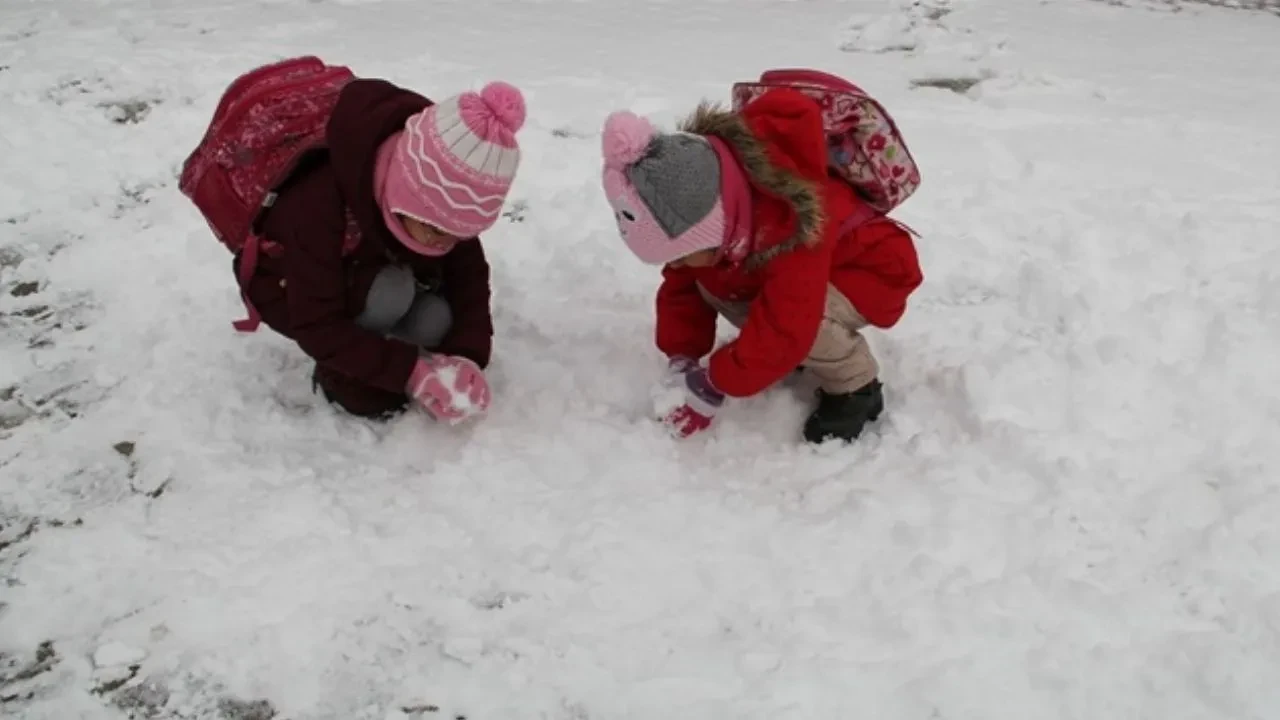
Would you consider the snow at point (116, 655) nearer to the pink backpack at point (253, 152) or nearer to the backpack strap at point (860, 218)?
the pink backpack at point (253, 152)

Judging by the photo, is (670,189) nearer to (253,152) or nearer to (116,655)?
(253,152)

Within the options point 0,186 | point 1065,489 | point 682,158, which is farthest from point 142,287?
point 1065,489

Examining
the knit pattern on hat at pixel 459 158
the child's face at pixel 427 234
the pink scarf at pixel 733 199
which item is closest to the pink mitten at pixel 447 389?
the child's face at pixel 427 234

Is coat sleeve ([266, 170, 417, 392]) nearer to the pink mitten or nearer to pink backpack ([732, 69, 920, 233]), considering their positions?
the pink mitten

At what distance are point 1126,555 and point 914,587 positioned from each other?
431 mm

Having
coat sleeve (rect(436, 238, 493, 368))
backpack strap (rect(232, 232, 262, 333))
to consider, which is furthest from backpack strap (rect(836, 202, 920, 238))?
backpack strap (rect(232, 232, 262, 333))

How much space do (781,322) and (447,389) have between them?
28.6 inches

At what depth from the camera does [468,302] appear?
7.92 feet

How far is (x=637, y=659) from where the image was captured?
1843 mm

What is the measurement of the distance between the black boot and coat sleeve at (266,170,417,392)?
0.90m

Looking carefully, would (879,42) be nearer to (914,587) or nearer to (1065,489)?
(1065,489)

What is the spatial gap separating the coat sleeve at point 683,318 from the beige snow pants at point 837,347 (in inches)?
2.0

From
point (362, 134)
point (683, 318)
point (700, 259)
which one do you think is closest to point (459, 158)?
point (362, 134)

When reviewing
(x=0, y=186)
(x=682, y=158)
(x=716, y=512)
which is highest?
(x=682, y=158)
